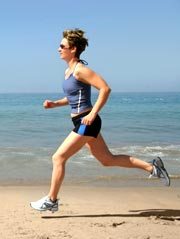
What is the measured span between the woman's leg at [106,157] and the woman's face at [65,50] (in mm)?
895

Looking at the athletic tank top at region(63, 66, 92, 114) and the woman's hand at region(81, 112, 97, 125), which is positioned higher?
the athletic tank top at region(63, 66, 92, 114)

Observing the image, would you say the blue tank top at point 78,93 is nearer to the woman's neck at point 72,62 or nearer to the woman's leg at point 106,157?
the woman's neck at point 72,62

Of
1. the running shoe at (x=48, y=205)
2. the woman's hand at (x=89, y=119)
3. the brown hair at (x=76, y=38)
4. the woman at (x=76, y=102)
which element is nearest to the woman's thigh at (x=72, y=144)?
the woman at (x=76, y=102)

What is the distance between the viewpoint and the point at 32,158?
9812 mm

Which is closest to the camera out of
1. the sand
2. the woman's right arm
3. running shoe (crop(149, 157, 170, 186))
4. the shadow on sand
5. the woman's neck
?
the sand

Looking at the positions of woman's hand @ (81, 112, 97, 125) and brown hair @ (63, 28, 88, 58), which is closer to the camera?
woman's hand @ (81, 112, 97, 125)

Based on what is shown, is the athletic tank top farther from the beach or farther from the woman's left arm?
the beach

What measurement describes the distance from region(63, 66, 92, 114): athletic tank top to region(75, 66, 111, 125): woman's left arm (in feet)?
0.28

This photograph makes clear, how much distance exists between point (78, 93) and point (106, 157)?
809 millimetres

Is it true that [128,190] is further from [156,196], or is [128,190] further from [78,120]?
[78,120]

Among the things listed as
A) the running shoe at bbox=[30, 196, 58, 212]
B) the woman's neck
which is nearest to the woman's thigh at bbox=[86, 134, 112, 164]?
the running shoe at bbox=[30, 196, 58, 212]

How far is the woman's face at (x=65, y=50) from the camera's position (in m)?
4.80

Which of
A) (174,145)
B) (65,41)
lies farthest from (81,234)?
(174,145)

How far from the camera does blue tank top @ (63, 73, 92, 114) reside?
472 centimetres
